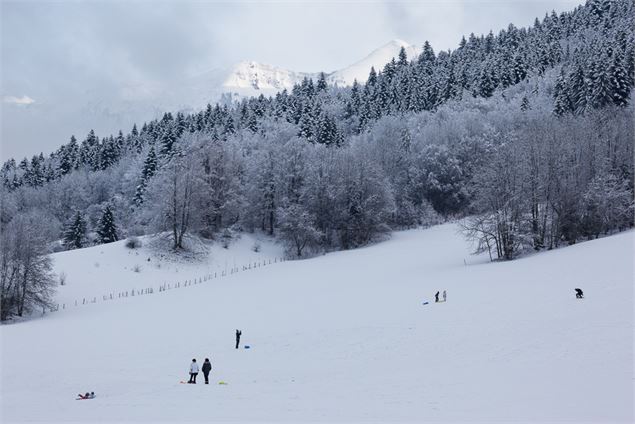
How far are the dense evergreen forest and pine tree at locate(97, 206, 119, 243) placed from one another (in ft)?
0.63

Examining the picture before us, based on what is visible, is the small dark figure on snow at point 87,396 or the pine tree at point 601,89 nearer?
the small dark figure on snow at point 87,396

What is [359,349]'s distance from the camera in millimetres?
23375

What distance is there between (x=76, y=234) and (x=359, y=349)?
60.1 meters

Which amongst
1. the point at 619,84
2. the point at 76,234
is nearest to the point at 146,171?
the point at 76,234

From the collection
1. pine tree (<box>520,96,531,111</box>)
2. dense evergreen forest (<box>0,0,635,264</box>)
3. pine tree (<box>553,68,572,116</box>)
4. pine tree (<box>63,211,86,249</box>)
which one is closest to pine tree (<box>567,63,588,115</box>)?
dense evergreen forest (<box>0,0,635,264</box>)

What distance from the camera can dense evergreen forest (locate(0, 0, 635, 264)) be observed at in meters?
45.9

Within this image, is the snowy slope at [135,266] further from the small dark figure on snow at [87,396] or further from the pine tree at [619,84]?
the pine tree at [619,84]

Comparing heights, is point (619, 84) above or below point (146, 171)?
above

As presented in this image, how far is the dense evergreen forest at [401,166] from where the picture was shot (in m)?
45.9

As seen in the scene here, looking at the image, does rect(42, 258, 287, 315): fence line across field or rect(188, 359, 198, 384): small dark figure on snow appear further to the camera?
rect(42, 258, 287, 315): fence line across field

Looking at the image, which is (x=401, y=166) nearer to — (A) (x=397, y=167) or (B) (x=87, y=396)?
(A) (x=397, y=167)

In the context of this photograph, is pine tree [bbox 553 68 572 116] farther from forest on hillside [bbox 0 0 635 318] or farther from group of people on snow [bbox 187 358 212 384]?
group of people on snow [bbox 187 358 212 384]

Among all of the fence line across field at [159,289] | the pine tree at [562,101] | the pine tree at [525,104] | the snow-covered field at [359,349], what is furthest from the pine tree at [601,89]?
the fence line across field at [159,289]

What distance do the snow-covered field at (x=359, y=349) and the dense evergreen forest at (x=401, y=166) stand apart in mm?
7135
